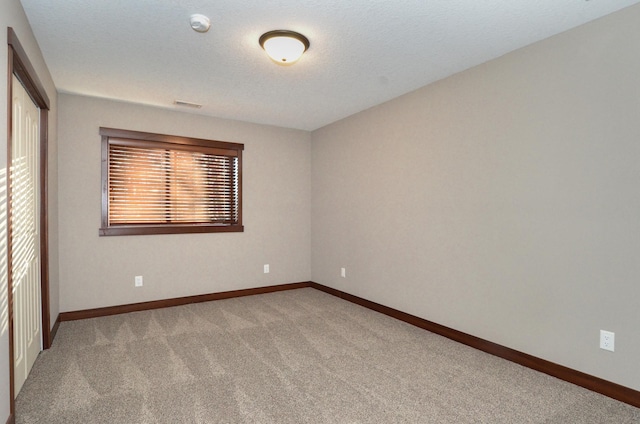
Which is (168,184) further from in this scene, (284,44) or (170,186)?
(284,44)

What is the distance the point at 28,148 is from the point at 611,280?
4191mm

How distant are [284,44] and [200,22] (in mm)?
575

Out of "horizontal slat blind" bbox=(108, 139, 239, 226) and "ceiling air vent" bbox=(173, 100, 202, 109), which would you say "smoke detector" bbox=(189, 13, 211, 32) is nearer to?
"ceiling air vent" bbox=(173, 100, 202, 109)

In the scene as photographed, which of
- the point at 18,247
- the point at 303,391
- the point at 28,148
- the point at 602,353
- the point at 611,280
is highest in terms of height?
the point at 28,148

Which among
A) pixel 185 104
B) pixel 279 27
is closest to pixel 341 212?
pixel 185 104

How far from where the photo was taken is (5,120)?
1823 mm

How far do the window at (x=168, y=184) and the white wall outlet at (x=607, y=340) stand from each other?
156 inches

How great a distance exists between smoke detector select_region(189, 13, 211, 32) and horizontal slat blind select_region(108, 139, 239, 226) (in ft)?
7.45

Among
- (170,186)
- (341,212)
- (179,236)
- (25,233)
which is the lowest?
(179,236)

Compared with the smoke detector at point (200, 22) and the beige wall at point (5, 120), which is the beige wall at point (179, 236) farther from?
the smoke detector at point (200, 22)

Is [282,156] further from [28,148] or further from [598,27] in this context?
[598,27]

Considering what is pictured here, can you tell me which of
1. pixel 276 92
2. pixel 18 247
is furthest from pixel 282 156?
pixel 18 247

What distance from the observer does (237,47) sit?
2.71 metres

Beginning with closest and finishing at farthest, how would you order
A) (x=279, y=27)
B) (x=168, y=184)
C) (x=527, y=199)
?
1. (x=279, y=27)
2. (x=527, y=199)
3. (x=168, y=184)
